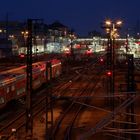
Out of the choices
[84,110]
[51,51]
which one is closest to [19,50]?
[51,51]

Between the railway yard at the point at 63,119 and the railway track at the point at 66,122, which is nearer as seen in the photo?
the railway yard at the point at 63,119

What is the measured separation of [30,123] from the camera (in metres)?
31.2

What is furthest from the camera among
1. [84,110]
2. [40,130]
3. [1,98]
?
[84,110]

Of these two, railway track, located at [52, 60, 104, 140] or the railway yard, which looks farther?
railway track, located at [52, 60, 104, 140]

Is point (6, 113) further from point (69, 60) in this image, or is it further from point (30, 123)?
point (69, 60)

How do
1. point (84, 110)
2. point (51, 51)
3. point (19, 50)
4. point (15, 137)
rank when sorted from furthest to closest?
point (51, 51) < point (19, 50) < point (84, 110) < point (15, 137)

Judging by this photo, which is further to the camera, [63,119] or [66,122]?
[63,119]

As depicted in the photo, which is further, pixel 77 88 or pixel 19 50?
pixel 19 50

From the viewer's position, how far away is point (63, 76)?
8475 cm

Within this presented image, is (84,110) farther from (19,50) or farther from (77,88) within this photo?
(19,50)

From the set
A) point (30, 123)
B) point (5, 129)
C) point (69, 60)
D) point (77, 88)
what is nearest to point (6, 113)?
point (5, 129)

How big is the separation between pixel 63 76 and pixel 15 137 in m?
54.7

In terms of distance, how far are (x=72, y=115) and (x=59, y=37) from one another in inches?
5784

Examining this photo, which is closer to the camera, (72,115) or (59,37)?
(72,115)
